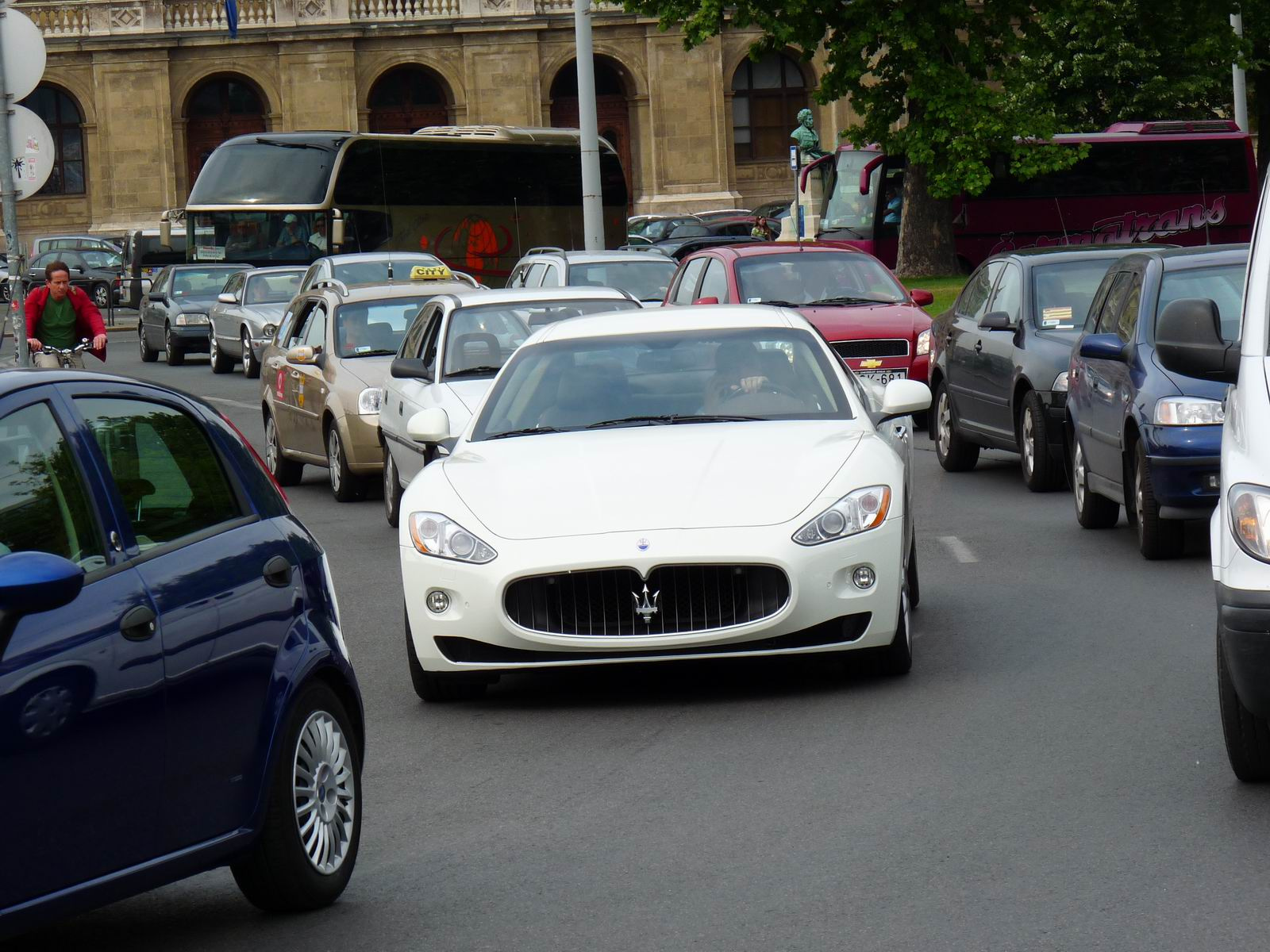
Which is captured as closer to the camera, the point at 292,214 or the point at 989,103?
the point at 989,103

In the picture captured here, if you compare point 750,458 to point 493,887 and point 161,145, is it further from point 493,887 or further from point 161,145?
point 161,145

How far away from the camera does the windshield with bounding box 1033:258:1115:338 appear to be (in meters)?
15.2

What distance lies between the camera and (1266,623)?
583 cm

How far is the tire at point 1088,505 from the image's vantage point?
12.9 meters

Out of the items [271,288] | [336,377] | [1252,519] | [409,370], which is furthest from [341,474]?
[271,288]

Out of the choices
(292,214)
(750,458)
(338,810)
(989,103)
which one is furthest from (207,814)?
(292,214)

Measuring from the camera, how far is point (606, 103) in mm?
70312

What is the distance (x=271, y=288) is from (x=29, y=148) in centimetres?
2135

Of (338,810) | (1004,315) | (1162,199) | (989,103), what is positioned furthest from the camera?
(1162,199)

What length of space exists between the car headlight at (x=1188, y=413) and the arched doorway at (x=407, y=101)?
6026cm

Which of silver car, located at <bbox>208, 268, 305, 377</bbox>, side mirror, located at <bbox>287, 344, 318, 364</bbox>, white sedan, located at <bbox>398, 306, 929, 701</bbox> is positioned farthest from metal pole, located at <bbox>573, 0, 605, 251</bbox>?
white sedan, located at <bbox>398, 306, 929, 701</bbox>

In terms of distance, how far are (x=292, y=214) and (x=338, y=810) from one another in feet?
112

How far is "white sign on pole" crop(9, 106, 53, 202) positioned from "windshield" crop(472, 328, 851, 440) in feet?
12.1

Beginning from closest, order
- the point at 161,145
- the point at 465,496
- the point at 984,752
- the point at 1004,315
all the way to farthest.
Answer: the point at 984,752, the point at 465,496, the point at 1004,315, the point at 161,145
